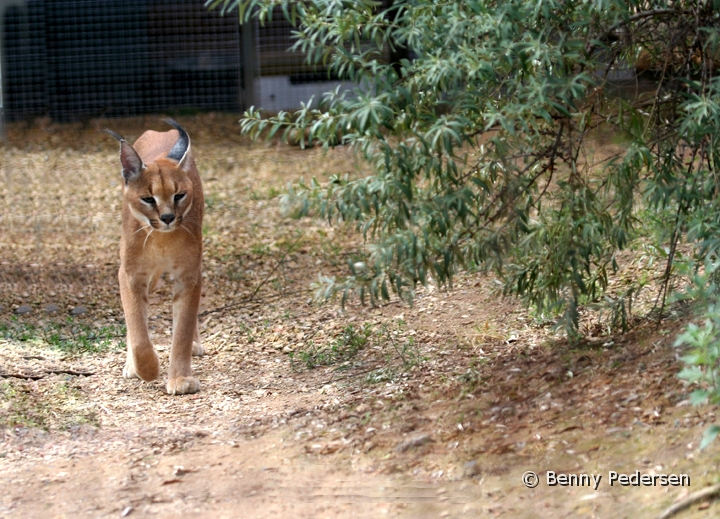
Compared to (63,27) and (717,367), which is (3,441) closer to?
(717,367)

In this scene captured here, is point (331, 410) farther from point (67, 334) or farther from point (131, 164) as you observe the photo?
point (67, 334)

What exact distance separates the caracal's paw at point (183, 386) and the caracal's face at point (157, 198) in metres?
0.80

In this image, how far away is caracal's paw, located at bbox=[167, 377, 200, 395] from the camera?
461 centimetres

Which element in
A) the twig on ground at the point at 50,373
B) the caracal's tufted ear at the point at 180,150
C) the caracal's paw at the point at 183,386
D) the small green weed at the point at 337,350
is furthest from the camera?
the caracal's tufted ear at the point at 180,150

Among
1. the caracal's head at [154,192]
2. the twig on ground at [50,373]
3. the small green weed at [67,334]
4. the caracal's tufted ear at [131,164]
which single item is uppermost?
the caracal's tufted ear at [131,164]

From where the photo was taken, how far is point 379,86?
11.0 ft

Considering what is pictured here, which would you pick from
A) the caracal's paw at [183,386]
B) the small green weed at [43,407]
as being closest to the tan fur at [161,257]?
the caracal's paw at [183,386]

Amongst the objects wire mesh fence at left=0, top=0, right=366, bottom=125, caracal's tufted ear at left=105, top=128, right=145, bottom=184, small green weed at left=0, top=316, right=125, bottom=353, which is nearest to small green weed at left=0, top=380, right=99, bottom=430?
small green weed at left=0, top=316, right=125, bottom=353

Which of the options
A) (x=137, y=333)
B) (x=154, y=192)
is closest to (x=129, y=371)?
(x=137, y=333)

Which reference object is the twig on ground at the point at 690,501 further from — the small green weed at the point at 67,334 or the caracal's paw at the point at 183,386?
the small green weed at the point at 67,334

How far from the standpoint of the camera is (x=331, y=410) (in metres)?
4.05

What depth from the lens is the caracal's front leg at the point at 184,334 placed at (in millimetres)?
4629

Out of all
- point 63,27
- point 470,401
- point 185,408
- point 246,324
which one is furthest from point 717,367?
point 63,27

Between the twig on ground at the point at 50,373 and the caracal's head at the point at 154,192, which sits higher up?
the caracal's head at the point at 154,192
